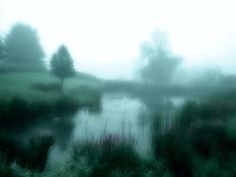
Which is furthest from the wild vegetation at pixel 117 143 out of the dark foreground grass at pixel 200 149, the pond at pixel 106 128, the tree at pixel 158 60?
the tree at pixel 158 60

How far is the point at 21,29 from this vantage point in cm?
3919

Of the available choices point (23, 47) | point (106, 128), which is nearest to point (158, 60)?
point (23, 47)

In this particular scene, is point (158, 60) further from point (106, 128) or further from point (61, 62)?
point (106, 128)

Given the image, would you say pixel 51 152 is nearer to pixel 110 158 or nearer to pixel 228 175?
pixel 110 158

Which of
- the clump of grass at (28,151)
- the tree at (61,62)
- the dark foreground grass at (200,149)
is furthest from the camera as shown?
the tree at (61,62)

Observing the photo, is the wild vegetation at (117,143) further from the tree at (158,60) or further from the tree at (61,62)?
the tree at (158,60)

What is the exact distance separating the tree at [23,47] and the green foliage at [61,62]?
47.1ft

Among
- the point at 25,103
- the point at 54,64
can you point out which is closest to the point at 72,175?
the point at 25,103

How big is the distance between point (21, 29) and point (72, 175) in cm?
3785

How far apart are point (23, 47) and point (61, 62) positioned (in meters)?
18.4

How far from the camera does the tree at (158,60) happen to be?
36.2 meters

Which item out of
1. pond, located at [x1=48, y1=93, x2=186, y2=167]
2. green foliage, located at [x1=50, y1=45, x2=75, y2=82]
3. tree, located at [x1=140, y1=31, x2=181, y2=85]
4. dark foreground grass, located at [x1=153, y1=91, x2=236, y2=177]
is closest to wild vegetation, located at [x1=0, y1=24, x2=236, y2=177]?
dark foreground grass, located at [x1=153, y1=91, x2=236, y2=177]

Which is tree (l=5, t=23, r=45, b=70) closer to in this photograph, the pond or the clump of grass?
the pond

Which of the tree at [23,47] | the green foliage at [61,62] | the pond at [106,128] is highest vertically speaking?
the tree at [23,47]
